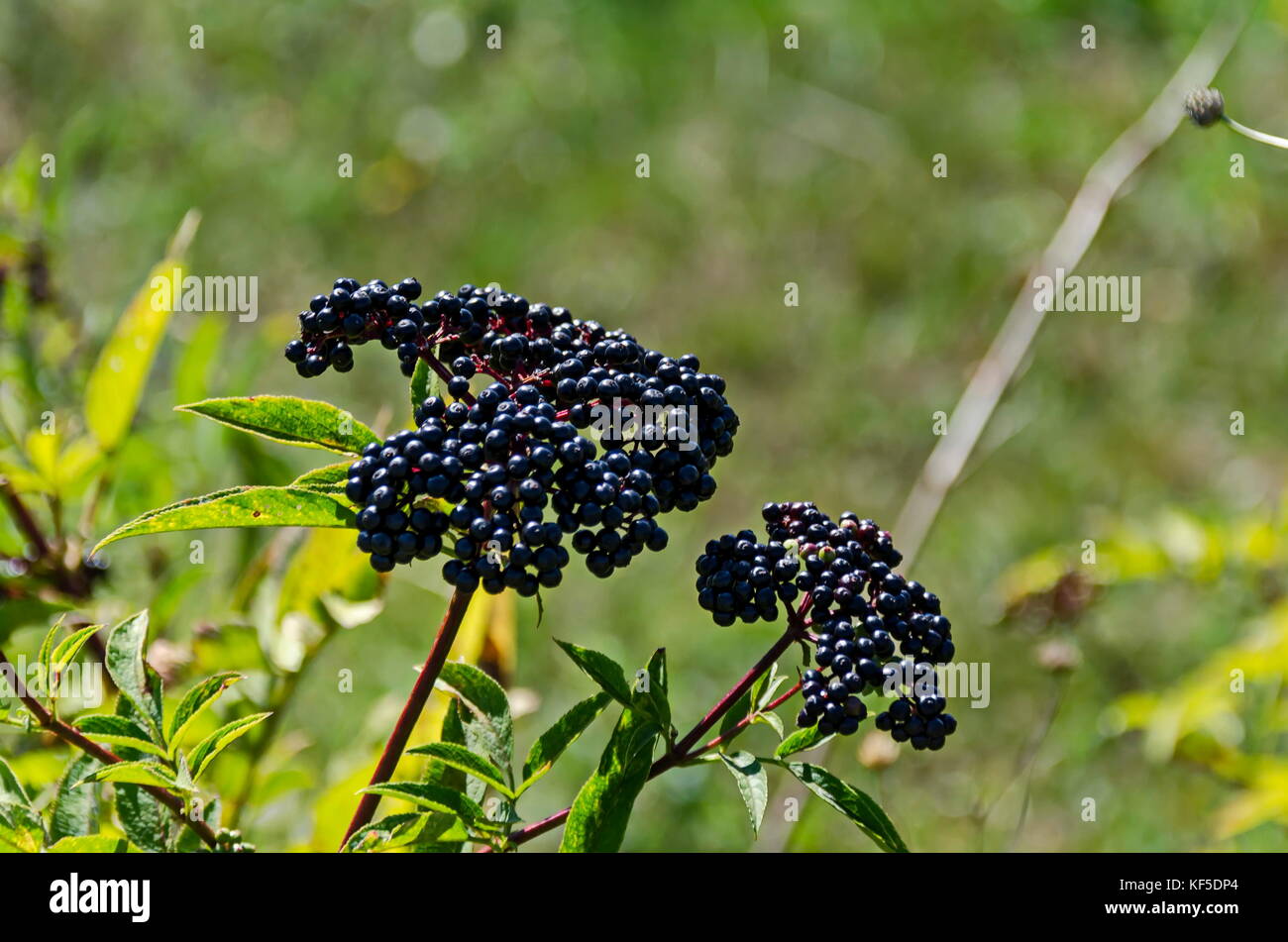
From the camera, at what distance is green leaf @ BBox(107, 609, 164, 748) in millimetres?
1751

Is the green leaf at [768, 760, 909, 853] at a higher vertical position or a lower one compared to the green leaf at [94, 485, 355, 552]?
lower

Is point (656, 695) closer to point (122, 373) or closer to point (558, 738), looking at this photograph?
point (558, 738)

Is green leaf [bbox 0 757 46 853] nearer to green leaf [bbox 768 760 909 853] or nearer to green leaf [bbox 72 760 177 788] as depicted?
green leaf [bbox 72 760 177 788]

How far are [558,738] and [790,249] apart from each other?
4.89 m

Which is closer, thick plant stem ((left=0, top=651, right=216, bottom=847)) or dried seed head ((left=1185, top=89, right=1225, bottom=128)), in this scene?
thick plant stem ((left=0, top=651, right=216, bottom=847))

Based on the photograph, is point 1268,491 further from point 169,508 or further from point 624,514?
point 169,508

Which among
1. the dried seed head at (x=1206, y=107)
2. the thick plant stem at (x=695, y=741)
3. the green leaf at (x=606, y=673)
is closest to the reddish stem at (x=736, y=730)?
the thick plant stem at (x=695, y=741)

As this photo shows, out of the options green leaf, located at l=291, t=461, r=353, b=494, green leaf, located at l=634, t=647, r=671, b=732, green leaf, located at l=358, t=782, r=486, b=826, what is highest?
green leaf, located at l=291, t=461, r=353, b=494

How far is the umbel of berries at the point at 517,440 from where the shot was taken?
1553 millimetres

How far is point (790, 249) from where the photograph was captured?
633 cm

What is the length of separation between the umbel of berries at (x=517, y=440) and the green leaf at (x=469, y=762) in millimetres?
230

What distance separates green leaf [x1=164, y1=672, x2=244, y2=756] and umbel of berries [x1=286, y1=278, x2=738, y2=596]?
312 millimetres
